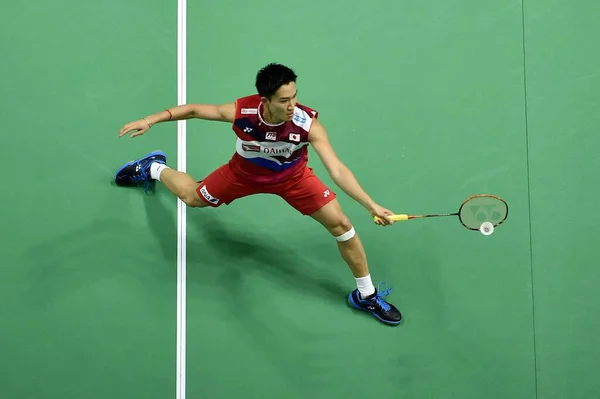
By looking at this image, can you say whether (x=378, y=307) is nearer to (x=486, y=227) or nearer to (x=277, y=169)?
(x=486, y=227)

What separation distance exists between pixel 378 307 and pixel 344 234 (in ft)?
1.89

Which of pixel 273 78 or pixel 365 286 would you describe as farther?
pixel 365 286

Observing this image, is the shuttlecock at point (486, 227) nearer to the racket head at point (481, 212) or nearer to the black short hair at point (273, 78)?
the racket head at point (481, 212)

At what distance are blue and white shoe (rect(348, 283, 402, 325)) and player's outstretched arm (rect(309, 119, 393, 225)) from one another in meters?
0.90

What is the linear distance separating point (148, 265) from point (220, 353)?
755mm

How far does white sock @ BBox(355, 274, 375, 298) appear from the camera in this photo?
5.11 m

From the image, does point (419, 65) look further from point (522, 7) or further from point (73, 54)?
point (73, 54)

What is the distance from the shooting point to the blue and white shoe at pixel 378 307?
204 inches

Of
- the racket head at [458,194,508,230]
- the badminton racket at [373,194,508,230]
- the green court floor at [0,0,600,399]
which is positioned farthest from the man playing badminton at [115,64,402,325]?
the racket head at [458,194,508,230]

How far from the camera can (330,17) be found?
6012 mm

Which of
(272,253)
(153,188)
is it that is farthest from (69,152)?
(272,253)

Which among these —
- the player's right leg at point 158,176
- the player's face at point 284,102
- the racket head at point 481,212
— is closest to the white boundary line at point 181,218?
the player's right leg at point 158,176

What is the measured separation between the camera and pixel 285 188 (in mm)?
4867

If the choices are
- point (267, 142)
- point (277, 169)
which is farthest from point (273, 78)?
point (277, 169)
